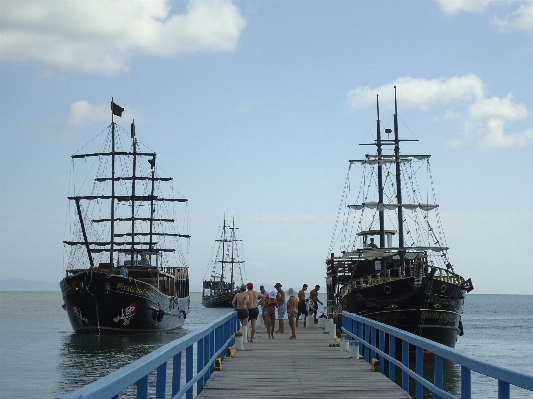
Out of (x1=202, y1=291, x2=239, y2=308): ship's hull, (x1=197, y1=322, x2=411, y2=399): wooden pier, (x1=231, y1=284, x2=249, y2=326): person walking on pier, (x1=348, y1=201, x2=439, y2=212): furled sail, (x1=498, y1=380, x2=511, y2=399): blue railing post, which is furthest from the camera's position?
(x1=202, y1=291, x2=239, y2=308): ship's hull

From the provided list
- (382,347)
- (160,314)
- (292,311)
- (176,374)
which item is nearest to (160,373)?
(176,374)

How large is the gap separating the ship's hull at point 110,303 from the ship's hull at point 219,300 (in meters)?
81.6

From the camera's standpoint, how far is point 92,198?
6038 cm

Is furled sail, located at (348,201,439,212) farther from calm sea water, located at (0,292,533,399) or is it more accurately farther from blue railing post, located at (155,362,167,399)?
blue railing post, located at (155,362,167,399)

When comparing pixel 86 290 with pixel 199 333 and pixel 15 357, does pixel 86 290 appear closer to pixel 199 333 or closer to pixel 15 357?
pixel 15 357

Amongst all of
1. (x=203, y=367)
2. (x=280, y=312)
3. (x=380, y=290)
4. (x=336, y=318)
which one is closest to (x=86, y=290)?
(x=336, y=318)

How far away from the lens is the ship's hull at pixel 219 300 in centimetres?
13662

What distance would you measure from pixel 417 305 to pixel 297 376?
1997 cm

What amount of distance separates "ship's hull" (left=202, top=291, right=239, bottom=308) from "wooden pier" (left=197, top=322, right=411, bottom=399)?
11633cm

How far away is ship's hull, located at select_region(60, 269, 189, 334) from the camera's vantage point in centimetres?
5162

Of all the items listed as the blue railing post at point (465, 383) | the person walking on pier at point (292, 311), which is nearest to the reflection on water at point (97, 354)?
the person walking on pier at point (292, 311)

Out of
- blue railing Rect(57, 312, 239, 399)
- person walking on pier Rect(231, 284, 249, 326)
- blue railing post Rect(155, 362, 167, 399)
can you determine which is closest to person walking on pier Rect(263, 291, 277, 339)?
person walking on pier Rect(231, 284, 249, 326)

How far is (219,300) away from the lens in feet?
458

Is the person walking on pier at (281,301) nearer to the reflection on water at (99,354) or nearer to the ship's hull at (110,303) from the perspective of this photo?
the reflection on water at (99,354)
